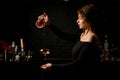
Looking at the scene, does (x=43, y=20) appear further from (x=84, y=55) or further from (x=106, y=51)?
(x=106, y=51)

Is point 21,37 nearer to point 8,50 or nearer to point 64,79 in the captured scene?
point 8,50

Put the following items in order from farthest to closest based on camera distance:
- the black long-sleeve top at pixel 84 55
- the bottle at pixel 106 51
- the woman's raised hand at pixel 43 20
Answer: the bottle at pixel 106 51
the woman's raised hand at pixel 43 20
the black long-sleeve top at pixel 84 55

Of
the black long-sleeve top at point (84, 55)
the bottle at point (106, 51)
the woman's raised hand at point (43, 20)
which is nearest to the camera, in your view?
the black long-sleeve top at point (84, 55)

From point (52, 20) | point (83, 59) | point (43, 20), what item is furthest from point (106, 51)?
point (83, 59)

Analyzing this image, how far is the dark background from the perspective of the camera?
379cm

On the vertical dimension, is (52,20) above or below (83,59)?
above

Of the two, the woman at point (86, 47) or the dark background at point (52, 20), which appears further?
the dark background at point (52, 20)

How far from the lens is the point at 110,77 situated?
3.39 m

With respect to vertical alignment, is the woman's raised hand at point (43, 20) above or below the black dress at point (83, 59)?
above

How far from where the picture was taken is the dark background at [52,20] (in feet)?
12.4

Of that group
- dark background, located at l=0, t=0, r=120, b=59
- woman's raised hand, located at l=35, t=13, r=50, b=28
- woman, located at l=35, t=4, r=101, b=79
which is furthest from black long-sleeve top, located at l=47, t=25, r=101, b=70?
dark background, located at l=0, t=0, r=120, b=59

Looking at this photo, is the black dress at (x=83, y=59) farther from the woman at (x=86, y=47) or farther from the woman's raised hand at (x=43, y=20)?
the woman's raised hand at (x=43, y=20)

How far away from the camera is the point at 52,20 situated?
3.84 meters

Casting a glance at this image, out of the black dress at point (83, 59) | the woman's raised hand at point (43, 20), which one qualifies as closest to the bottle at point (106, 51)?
the woman's raised hand at point (43, 20)
